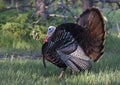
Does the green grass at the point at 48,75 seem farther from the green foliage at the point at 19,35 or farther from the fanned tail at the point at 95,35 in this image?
the green foliage at the point at 19,35

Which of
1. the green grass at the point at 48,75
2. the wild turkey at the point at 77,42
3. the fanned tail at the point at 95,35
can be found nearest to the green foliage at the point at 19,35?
the green grass at the point at 48,75

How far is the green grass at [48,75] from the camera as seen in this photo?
5.82 meters

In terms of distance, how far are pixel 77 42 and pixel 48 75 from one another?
69 centimetres

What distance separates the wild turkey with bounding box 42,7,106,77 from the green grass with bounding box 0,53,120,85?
215 millimetres

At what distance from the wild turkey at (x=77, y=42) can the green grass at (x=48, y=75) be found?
0.71 ft

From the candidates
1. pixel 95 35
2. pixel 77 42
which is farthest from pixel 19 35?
pixel 77 42

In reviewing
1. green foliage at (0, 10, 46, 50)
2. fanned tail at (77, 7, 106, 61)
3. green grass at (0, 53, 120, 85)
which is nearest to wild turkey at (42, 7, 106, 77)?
fanned tail at (77, 7, 106, 61)

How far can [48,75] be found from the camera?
6664 mm

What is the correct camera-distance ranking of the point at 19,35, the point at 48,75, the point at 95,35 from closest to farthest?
1. the point at 48,75
2. the point at 95,35
3. the point at 19,35

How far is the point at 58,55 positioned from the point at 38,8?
730 cm

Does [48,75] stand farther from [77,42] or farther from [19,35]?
[19,35]

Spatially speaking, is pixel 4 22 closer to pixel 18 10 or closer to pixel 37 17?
pixel 37 17

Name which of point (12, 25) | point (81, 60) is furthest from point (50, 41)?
point (12, 25)

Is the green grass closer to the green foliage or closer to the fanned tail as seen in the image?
the fanned tail
